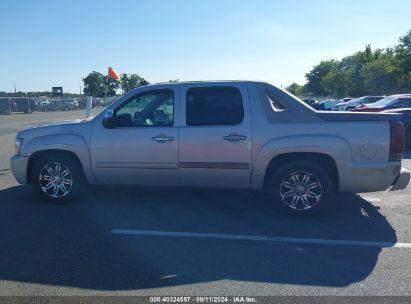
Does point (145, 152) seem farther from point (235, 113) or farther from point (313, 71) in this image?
point (313, 71)

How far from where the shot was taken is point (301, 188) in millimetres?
5594

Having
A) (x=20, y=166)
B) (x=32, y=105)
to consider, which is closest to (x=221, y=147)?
(x=20, y=166)

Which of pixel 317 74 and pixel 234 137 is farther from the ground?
pixel 317 74

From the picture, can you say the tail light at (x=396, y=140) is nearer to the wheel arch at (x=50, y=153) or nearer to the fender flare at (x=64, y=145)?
the fender flare at (x=64, y=145)

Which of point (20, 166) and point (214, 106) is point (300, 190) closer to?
point (214, 106)

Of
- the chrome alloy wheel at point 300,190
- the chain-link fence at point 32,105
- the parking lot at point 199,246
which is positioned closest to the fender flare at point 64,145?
the parking lot at point 199,246

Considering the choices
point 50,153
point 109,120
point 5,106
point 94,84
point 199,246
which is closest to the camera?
point 199,246

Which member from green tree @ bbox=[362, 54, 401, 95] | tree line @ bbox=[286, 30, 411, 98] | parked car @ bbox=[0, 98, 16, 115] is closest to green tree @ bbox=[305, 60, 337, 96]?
tree line @ bbox=[286, 30, 411, 98]

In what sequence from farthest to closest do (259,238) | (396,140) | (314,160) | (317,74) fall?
1. (317,74)
2. (314,160)
3. (396,140)
4. (259,238)

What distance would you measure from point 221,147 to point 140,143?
1224 millimetres

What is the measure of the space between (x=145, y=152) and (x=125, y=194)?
126cm

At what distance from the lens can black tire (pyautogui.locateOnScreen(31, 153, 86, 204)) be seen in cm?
610

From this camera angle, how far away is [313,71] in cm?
10644

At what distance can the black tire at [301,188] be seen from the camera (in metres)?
5.50
